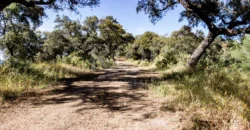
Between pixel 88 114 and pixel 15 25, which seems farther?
pixel 15 25

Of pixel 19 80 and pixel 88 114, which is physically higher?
pixel 19 80

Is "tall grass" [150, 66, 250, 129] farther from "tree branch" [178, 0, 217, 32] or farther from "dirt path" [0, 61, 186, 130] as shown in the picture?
"tree branch" [178, 0, 217, 32]

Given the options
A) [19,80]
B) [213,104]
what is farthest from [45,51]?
[213,104]

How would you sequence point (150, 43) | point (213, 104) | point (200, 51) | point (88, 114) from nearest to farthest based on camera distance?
point (213, 104) < point (88, 114) < point (200, 51) < point (150, 43)

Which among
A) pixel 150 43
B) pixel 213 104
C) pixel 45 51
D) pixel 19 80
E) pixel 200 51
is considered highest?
pixel 150 43

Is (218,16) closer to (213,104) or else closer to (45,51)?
(213,104)

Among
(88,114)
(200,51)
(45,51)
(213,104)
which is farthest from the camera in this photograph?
(45,51)

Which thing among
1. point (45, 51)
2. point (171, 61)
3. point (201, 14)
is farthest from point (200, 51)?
point (45, 51)

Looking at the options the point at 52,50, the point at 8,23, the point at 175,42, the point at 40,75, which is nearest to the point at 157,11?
the point at 40,75

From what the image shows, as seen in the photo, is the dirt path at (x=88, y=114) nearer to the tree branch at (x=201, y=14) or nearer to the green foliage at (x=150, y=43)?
the tree branch at (x=201, y=14)

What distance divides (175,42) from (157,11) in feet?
69.5

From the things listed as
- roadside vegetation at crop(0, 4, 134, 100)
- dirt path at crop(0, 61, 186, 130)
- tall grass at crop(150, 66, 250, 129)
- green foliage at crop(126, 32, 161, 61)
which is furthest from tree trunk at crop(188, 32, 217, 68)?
green foliage at crop(126, 32, 161, 61)

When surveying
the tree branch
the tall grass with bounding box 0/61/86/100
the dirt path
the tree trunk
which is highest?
the tree branch

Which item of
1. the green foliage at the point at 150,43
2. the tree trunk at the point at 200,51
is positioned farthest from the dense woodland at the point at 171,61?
the green foliage at the point at 150,43
